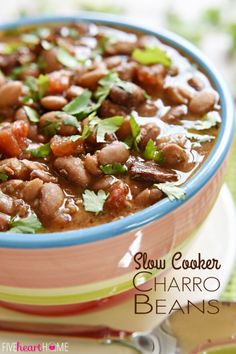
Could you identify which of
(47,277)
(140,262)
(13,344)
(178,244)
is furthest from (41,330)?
(178,244)

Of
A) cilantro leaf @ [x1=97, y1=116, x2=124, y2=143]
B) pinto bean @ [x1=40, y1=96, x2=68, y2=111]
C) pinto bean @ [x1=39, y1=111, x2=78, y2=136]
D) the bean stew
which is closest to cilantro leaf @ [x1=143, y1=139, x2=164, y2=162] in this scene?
the bean stew

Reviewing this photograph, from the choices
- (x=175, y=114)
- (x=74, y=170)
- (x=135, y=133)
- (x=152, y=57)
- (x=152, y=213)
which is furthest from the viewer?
(x=152, y=57)

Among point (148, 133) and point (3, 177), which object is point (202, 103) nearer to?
point (148, 133)

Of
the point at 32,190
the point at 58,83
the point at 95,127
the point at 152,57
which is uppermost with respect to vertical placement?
the point at 152,57

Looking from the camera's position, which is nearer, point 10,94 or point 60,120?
point 60,120

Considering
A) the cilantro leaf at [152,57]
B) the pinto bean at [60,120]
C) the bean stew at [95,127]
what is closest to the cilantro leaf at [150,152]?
the bean stew at [95,127]

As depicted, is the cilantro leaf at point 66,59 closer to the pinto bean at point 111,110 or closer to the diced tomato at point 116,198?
the pinto bean at point 111,110

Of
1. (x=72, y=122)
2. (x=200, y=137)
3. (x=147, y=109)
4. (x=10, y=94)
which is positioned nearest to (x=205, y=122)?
(x=200, y=137)
